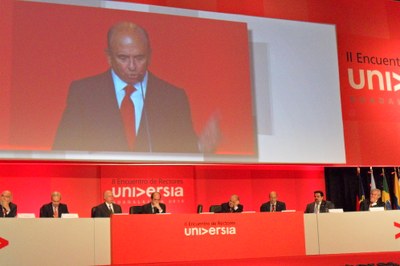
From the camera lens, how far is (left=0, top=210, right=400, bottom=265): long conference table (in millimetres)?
6215

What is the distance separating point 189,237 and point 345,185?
4640 millimetres

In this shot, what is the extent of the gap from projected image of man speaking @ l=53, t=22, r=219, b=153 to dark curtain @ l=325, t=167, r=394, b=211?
2.64m

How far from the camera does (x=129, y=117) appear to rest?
28.4ft

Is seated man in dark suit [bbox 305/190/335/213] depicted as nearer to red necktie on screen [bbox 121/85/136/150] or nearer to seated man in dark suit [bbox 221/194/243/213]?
seated man in dark suit [bbox 221/194/243/213]

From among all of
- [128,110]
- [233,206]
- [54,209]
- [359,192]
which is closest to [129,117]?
[128,110]

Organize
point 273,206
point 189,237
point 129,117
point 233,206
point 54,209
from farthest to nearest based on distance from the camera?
1. point 273,206
2. point 233,206
3. point 129,117
4. point 54,209
5. point 189,237

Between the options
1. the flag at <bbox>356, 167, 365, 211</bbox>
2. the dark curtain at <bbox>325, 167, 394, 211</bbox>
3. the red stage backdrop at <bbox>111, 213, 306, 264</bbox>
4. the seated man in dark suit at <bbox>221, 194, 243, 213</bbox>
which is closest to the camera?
the red stage backdrop at <bbox>111, 213, 306, 264</bbox>

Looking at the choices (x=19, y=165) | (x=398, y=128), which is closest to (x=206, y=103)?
(x=19, y=165)

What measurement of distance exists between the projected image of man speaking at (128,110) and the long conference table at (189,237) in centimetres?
212

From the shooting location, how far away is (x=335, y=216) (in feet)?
24.2

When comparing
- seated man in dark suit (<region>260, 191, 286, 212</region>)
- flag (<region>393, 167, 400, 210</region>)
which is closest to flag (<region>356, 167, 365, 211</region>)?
flag (<region>393, 167, 400, 210</region>)

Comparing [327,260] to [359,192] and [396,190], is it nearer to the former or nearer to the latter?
[359,192]

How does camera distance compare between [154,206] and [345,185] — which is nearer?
[154,206]

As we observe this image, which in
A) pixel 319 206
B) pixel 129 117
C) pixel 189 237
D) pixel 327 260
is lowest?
pixel 327 260
